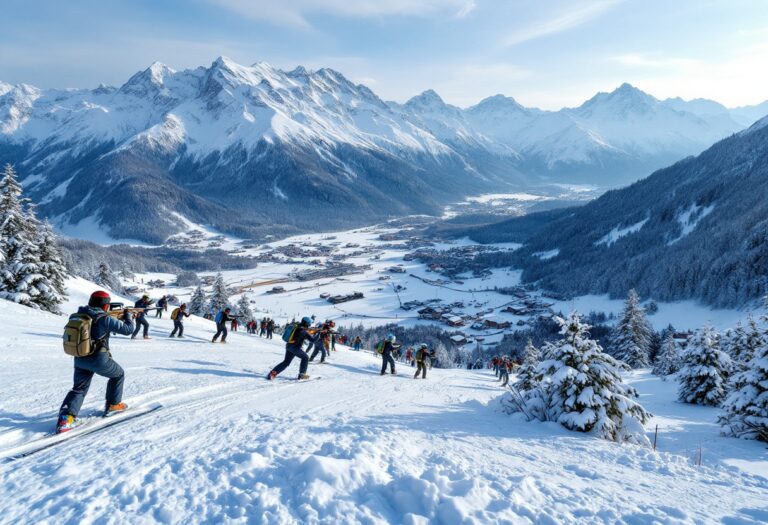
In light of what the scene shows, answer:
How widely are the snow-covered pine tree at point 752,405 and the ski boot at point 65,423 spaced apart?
1516 cm

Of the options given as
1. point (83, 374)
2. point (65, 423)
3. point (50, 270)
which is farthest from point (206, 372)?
point (50, 270)

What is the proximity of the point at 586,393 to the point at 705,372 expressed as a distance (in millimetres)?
13043

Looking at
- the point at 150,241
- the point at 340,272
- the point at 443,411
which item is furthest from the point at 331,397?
the point at 150,241

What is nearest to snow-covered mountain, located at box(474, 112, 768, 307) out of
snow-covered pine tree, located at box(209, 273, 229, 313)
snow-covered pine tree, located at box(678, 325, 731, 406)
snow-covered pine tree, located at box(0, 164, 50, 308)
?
snow-covered pine tree, located at box(678, 325, 731, 406)

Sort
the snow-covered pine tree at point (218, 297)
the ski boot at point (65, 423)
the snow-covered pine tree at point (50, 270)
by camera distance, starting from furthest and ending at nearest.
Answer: the snow-covered pine tree at point (218, 297) → the snow-covered pine tree at point (50, 270) → the ski boot at point (65, 423)

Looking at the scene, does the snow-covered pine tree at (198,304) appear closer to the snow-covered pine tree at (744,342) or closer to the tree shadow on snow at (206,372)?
the tree shadow on snow at (206,372)

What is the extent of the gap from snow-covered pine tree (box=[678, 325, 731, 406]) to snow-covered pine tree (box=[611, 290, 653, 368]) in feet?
82.4

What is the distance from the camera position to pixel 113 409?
7.70m

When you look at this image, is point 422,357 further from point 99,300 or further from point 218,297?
point 218,297

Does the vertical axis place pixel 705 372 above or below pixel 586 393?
above

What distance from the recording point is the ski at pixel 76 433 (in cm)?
586

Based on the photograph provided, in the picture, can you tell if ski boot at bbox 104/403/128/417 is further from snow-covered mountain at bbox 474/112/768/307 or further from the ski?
snow-covered mountain at bbox 474/112/768/307

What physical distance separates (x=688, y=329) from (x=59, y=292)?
8275cm

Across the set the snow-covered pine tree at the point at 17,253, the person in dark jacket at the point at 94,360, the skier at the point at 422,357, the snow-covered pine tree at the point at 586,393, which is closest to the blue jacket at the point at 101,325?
the person in dark jacket at the point at 94,360
